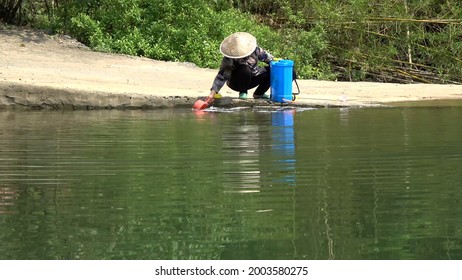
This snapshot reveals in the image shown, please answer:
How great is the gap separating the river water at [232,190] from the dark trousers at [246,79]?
2.33m

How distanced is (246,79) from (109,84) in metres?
2.43

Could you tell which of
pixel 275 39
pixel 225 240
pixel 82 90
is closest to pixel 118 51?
pixel 275 39

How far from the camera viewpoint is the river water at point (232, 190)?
6719mm

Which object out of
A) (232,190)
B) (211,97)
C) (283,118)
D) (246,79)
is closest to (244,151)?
(232,190)

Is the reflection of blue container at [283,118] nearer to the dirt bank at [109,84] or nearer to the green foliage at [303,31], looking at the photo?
the dirt bank at [109,84]

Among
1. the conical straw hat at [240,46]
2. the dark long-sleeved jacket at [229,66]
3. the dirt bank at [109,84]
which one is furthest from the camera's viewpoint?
the dirt bank at [109,84]

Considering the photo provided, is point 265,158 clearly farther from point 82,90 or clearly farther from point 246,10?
point 246,10

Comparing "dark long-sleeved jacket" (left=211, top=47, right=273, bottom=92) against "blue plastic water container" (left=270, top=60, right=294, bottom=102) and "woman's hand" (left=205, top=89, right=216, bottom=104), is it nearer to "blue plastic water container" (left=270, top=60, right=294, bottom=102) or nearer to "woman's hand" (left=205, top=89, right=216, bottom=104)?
"woman's hand" (left=205, top=89, right=216, bottom=104)

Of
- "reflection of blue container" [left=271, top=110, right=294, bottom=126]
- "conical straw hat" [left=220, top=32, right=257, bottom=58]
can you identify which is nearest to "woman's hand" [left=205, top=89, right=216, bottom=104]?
"conical straw hat" [left=220, top=32, right=257, bottom=58]

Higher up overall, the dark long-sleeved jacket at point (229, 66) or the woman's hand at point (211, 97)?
the dark long-sleeved jacket at point (229, 66)

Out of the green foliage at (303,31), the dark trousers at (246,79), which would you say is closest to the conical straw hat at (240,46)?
the dark trousers at (246,79)

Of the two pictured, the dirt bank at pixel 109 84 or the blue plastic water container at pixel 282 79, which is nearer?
the blue plastic water container at pixel 282 79

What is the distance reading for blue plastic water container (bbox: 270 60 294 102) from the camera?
16.4 metres

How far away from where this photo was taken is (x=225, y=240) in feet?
22.4
